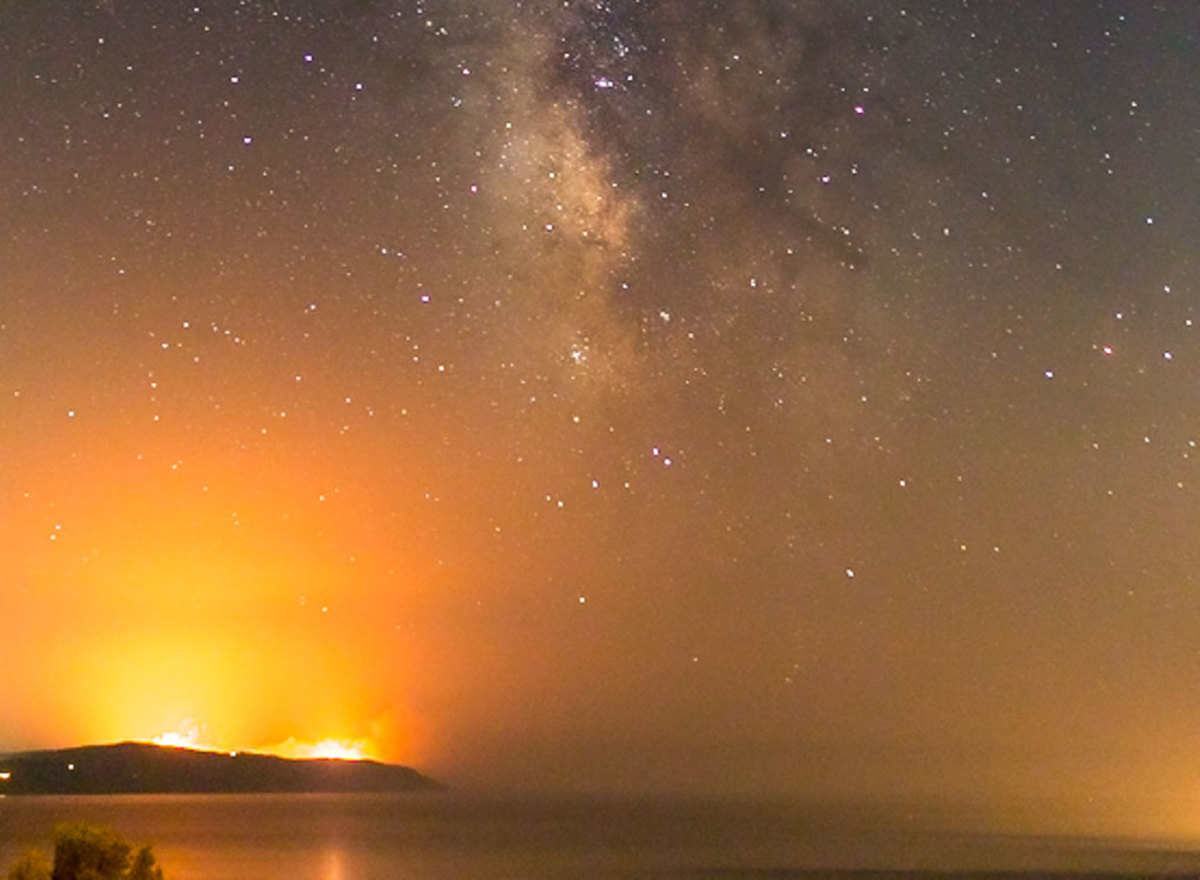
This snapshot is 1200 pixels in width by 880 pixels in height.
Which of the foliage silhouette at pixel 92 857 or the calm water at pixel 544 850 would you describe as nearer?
the foliage silhouette at pixel 92 857

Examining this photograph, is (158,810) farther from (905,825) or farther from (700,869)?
(700,869)

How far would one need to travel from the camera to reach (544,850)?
293 ft

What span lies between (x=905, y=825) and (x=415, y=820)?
183ft

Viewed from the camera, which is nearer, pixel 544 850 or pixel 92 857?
pixel 92 857

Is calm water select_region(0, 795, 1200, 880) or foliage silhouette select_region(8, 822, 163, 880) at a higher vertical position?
foliage silhouette select_region(8, 822, 163, 880)

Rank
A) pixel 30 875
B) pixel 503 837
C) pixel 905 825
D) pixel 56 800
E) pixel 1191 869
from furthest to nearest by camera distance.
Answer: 1. pixel 56 800
2. pixel 905 825
3. pixel 503 837
4. pixel 1191 869
5. pixel 30 875

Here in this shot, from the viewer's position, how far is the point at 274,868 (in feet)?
225

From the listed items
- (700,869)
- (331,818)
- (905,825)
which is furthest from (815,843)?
(331,818)

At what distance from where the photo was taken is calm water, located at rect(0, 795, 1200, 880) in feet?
225

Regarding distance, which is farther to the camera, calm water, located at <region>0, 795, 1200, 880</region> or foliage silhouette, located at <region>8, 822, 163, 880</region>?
calm water, located at <region>0, 795, 1200, 880</region>

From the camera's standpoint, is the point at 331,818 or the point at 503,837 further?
the point at 331,818

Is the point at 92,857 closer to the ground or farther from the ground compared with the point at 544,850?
farther from the ground

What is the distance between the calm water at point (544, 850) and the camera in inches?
2694

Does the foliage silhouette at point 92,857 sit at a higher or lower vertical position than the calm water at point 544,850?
higher
